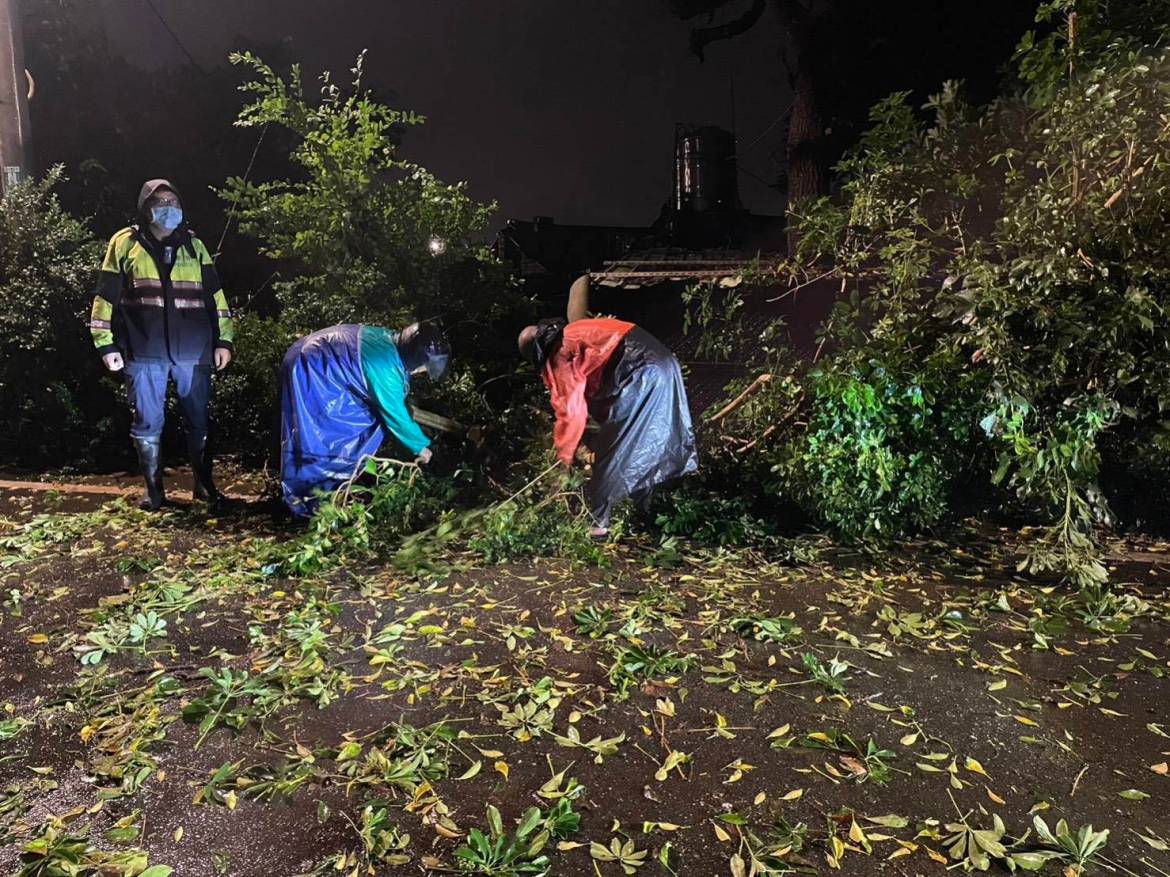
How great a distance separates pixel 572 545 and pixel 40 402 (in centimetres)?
572

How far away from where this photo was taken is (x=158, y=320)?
5375mm

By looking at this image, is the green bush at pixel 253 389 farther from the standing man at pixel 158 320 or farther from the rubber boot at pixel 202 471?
the standing man at pixel 158 320

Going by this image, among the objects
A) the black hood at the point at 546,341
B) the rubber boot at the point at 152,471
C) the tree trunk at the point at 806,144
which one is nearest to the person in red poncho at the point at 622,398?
the black hood at the point at 546,341

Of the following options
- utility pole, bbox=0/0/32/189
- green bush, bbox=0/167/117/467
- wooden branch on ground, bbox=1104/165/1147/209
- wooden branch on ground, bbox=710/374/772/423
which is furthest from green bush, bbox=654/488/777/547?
utility pole, bbox=0/0/32/189

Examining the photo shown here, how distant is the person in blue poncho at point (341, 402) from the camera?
4.93m

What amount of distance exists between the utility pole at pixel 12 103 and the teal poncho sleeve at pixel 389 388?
493 cm

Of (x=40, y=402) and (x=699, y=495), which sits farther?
(x=40, y=402)

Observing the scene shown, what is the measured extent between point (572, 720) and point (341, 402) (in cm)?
295

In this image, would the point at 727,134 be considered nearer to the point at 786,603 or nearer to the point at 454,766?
the point at 786,603

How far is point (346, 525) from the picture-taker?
476cm

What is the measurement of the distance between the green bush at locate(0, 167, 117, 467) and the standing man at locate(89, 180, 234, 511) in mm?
1980

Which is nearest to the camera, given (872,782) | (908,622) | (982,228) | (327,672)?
(872,782)

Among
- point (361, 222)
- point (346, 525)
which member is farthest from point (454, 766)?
point (361, 222)

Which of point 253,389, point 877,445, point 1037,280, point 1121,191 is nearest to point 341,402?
point 253,389
